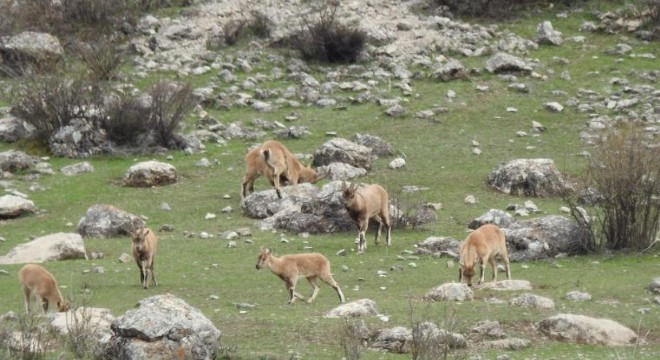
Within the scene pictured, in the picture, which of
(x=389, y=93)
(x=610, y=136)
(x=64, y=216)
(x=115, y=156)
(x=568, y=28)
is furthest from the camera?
(x=568, y=28)

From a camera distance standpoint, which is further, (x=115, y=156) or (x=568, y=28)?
(x=568, y=28)

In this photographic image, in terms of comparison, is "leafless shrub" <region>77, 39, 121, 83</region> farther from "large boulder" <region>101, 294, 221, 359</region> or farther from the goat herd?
"large boulder" <region>101, 294, 221, 359</region>

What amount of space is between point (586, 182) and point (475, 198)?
8.10 ft

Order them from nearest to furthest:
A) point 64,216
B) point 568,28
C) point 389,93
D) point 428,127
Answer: point 64,216
point 428,127
point 389,93
point 568,28

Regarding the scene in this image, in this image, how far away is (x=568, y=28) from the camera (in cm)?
3872

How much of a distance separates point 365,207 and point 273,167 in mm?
3884

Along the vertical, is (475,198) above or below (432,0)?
below

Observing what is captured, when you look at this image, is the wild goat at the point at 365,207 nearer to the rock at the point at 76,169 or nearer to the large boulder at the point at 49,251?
the large boulder at the point at 49,251

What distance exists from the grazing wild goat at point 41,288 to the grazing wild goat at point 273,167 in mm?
8508

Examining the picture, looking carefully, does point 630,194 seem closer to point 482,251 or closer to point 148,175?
point 482,251

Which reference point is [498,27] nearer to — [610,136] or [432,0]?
[432,0]

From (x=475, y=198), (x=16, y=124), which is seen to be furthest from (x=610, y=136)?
(x=16, y=124)

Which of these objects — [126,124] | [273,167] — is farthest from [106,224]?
[126,124]

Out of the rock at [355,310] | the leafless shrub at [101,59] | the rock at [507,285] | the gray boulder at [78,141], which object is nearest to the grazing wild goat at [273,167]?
the gray boulder at [78,141]
